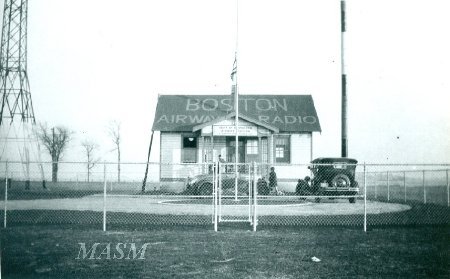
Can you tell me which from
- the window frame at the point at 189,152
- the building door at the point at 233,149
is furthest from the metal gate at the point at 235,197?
the window frame at the point at 189,152

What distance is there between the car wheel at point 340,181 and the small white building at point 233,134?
8.11 metres

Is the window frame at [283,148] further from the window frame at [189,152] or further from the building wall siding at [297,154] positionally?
the window frame at [189,152]

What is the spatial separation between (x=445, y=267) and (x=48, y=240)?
8166 millimetres

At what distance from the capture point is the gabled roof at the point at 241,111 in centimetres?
3269

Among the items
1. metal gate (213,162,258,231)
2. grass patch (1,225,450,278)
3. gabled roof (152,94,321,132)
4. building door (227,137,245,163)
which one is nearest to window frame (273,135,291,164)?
gabled roof (152,94,321,132)

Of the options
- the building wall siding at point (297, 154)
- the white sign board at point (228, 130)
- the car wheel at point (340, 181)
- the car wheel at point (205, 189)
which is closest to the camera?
the car wheel at point (340, 181)

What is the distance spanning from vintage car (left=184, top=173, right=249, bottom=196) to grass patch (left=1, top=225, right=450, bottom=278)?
8.95 meters

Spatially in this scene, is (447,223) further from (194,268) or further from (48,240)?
(48,240)

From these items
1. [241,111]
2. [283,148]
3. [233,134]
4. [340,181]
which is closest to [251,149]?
[283,148]

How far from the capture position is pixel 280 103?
35938 mm

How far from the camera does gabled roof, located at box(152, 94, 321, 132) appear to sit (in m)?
32.7

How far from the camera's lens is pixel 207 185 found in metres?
22.8

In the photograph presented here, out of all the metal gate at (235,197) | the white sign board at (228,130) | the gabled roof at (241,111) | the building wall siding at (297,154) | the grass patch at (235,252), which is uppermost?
the gabled roof at (241,111)

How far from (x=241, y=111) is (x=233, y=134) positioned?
20.1 ft
